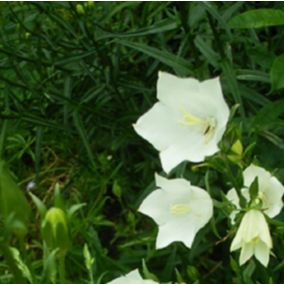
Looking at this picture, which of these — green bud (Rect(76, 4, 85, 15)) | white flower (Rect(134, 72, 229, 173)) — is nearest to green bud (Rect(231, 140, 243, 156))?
white flower (Rect(134, 72, 229, 173))

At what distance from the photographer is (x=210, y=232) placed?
2.02 meters

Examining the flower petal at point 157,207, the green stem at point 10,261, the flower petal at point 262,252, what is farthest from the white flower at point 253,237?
the green stem at point 10,261

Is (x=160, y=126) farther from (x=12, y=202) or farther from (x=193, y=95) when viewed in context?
(x=12, y=202)

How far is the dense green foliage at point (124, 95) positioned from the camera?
1.69 m

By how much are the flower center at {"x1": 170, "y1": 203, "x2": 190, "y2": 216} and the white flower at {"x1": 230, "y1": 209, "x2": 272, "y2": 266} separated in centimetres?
14

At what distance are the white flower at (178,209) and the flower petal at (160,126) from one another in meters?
0.06

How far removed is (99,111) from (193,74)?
1.45 feet

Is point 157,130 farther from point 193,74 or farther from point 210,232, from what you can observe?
point 210,232

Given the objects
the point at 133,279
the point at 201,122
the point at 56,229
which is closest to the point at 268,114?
the point at 201,122

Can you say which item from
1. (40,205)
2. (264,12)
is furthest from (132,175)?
(40,205)

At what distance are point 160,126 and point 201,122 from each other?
0.06m

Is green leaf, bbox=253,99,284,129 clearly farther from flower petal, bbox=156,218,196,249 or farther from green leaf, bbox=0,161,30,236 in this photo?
green leaf, bbox=0,161,30,236

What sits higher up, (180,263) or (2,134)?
(2,134)

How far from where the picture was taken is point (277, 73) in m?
1.44
